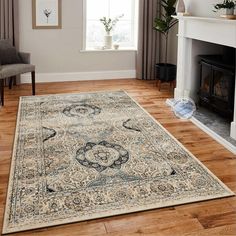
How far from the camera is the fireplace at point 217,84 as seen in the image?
153 inches

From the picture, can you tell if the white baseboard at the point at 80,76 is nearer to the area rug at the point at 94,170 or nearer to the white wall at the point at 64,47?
the white wall at the point at 64,47

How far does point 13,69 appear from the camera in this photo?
4.95m

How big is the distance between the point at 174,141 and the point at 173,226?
4.68 feet

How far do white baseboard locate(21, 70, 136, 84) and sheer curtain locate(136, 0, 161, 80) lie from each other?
267 mm

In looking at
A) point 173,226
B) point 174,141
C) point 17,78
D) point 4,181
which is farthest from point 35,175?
point 17,78

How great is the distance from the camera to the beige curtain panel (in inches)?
219

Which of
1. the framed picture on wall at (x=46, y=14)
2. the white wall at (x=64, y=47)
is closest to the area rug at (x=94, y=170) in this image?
the white wall at (x=64, y=47)

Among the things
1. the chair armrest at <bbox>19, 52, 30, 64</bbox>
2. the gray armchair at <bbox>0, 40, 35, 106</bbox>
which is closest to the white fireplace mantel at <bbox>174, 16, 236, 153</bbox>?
the gray armchair at <bbox>0, 40, 35, 106</bbox>

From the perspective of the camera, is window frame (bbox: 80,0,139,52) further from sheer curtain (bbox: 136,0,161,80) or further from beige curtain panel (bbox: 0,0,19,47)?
beige curtain panel (bbox: 0,0,19,47)

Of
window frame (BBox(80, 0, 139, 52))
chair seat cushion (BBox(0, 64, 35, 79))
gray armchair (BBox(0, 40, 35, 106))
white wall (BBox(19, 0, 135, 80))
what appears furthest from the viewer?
window frame (BBox(80, 0, 139, 52))

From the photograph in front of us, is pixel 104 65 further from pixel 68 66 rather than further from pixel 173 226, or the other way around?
pixel 173 226

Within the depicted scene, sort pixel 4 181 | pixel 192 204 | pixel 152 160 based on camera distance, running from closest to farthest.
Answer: pixel 192 204
pixel 4 181
pixel 152 160

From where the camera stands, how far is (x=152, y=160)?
10.2 ft

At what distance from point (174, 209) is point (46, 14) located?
14.7ft
